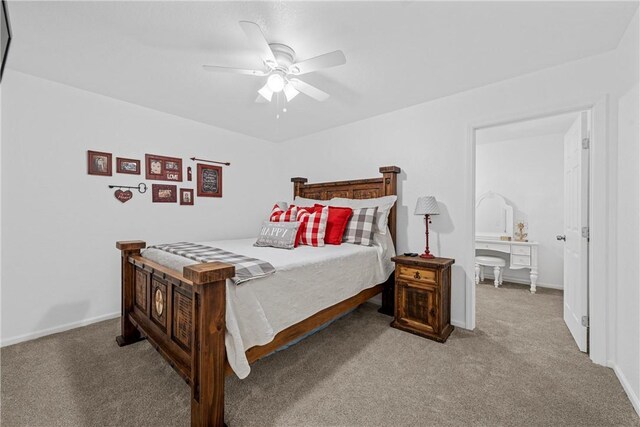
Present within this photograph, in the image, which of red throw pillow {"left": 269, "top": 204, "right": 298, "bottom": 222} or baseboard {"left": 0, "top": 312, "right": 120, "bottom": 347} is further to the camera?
red throw pillow {"left": 269, "top": 204, "right": 298, "bottom": 222}

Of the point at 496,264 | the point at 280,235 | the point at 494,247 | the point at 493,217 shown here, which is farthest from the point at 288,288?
the point at 493,217

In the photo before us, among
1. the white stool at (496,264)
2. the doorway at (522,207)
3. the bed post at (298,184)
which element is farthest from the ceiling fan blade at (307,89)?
the white stool at (496,264)

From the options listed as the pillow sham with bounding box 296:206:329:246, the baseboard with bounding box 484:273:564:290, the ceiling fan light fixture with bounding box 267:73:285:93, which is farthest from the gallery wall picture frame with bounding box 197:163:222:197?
the baseboard with bounding box 484:273:564:290

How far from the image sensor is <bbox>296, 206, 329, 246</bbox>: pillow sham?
2.72 m

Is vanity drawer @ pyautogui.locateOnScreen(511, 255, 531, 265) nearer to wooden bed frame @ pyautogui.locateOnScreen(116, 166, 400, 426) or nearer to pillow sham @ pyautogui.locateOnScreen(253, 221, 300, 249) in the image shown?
wooden bed frame @ pyautogui.locateOnScreen(116, 166, 400, 426)

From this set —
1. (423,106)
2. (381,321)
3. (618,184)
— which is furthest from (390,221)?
(618,184)

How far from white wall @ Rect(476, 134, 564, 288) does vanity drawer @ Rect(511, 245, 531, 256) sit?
15.2 inches

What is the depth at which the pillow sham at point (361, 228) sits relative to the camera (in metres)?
2.82

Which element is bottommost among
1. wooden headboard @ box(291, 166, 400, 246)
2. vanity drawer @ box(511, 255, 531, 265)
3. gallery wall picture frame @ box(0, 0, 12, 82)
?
vanity drawer @ box(511, 255, 531, 265)

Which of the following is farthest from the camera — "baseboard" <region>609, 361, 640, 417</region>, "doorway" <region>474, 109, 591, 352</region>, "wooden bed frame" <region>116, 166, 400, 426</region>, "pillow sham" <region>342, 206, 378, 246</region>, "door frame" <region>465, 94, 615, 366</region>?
"doorway" <region>474, 109, 591, 352</region>

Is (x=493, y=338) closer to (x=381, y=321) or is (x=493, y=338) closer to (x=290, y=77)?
(x=381, y=321)

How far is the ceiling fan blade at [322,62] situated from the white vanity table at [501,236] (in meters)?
3.82

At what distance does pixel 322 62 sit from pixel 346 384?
85.2 inches

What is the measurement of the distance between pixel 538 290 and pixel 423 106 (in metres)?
3.24
